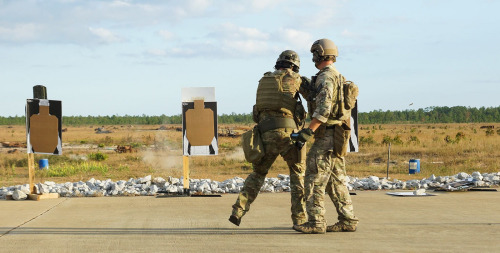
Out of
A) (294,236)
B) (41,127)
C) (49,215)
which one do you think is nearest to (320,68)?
(294,236)

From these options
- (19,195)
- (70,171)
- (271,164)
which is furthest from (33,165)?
(70,171)

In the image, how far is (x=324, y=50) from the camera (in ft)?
26.6

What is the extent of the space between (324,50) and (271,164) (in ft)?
4.99

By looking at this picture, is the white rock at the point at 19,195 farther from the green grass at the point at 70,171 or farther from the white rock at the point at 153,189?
the green grass at the point at 70,171

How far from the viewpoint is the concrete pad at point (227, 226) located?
289 inches

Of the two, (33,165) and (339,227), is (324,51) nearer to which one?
(339,227)

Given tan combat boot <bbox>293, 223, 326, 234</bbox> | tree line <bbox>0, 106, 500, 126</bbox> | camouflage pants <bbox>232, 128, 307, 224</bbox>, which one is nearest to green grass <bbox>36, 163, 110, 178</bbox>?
camouflage pants <bbox>232, 128, 307, 224</bbox>

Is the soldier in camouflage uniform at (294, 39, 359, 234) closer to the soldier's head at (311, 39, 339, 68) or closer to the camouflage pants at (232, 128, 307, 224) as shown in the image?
the soldier's head at (311, 39, 339, 68)

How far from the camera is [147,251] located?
7082 mm

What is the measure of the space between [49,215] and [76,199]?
7.48 ft

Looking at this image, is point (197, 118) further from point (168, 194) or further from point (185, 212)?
point (185, 212)

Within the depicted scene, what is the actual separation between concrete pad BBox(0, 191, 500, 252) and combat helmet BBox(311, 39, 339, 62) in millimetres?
2124

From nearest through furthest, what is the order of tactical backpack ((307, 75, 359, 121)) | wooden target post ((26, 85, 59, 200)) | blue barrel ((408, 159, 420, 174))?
tactical backpack ((307, 75, 359, 121)) < wooden target post ((26, 85, 59, 200)) < blue barrel ((408, 159, 420, 174))

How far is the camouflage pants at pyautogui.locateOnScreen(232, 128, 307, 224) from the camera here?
26.7 ft
